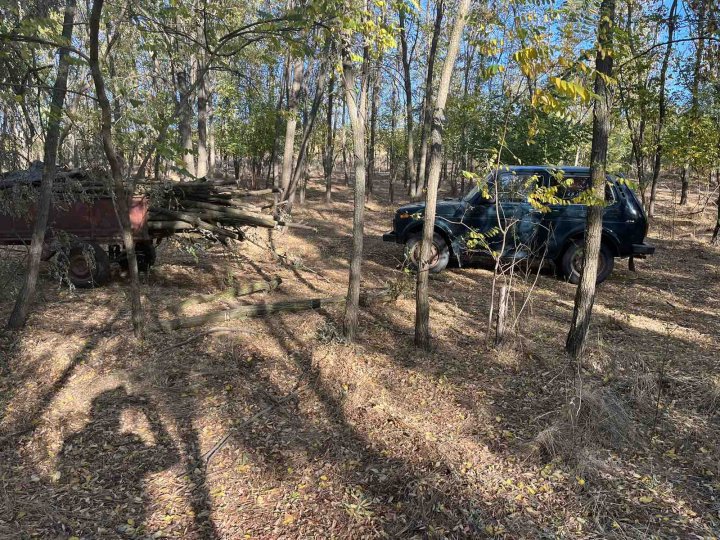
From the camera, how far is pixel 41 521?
10.7 feet

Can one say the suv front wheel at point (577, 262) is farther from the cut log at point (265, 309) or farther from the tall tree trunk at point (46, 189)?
the tall tree trunk at point (46, 189)

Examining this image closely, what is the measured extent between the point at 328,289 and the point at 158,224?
2.85m

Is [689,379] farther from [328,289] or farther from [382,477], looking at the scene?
[328,289]

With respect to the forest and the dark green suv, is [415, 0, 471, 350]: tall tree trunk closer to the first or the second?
the forest

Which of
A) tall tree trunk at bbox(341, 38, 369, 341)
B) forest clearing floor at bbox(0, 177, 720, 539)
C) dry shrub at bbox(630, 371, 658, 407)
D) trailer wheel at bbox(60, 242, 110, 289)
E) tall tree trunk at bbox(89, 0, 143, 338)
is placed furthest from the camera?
trailer wheel at bbox(60, 242, 110, 289)

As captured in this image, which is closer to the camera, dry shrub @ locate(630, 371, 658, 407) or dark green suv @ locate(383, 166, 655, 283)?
dry shrub @ locate(630, 371, 658, 407)

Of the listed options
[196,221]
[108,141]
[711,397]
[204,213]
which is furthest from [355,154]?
[711,397]

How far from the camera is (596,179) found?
4.62 m

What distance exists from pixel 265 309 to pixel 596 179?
428cm

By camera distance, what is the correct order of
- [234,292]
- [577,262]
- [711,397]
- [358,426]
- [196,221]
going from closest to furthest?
[358,426], [711,397], [234,292], [196,221], [577,262]

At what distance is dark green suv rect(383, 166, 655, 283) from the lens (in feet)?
26.2

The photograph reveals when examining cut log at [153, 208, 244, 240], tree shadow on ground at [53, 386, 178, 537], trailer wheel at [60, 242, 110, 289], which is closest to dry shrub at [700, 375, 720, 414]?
tree shadow on ground at [53, 386, 178, 537]

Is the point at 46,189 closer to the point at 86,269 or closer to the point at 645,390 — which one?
the point at 86,269

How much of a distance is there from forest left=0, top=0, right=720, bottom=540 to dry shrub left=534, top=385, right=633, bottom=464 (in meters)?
0.02
